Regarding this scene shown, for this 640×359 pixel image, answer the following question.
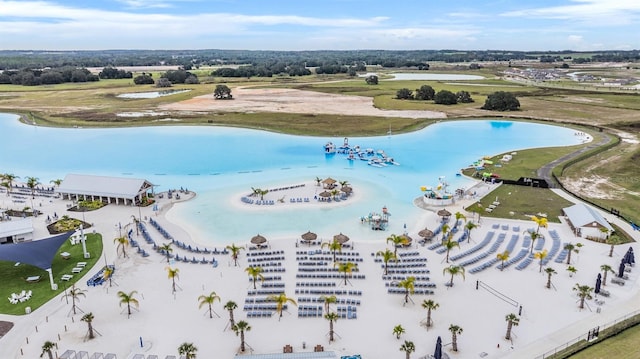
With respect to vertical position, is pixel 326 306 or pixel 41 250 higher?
pixel 41 250

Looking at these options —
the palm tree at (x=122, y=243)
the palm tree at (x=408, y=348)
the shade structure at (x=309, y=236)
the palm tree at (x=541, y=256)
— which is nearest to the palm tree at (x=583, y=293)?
the palm tree at (x=541, y=256)

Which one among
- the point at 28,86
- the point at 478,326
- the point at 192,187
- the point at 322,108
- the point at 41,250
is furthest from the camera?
the point at 28,86

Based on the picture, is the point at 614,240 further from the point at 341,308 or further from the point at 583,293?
the point at 341,308

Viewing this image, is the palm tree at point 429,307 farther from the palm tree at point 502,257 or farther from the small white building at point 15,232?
the small white building at point 15,232

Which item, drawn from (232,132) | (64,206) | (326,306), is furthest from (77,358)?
(232,132)

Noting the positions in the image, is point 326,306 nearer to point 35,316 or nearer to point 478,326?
point 478,326

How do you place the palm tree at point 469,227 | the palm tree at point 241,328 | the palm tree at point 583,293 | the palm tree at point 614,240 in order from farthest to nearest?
the palm tree at point 469,227 < the palm tree at point 614,240 < the palm tree at point 583,293 < the palm tree at point 241,328

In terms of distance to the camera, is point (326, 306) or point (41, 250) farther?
point (41, 250)
